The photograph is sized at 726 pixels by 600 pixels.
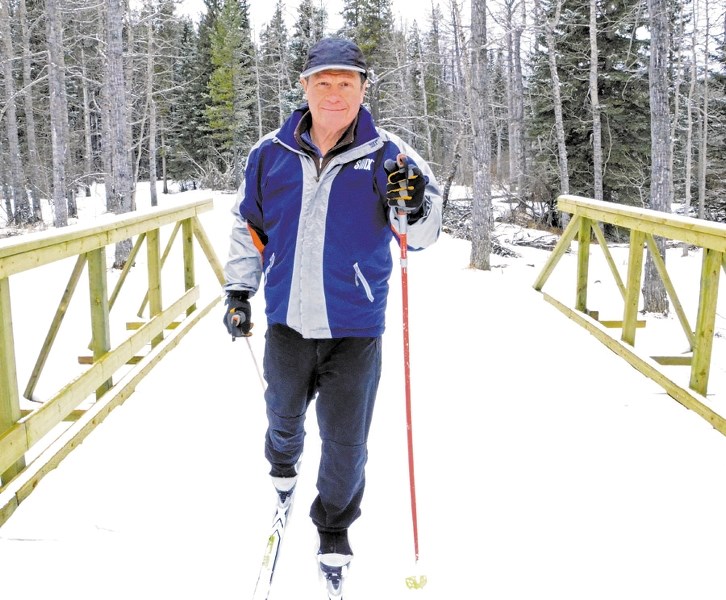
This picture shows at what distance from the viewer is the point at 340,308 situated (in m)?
2.34

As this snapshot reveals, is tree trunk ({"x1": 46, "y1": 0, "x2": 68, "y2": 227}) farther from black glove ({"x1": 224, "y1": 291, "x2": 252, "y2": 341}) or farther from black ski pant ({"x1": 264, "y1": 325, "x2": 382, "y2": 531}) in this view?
black ski pant ({"x1": 264, "y1": 325, "x2": 382, "y2": 531})

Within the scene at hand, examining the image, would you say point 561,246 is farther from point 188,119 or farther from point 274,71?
point 274,71

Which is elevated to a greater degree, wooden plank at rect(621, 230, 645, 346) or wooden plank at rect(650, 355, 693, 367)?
wooden plank at rect(621, 230, 645, 346)

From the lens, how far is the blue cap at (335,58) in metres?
2.26

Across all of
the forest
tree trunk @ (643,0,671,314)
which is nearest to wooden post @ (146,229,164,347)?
the forest

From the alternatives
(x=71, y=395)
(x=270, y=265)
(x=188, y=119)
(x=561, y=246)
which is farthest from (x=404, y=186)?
(x=188, y=119)

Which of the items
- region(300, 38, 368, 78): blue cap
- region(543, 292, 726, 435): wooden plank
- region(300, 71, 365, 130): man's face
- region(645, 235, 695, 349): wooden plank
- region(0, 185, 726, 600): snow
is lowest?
region(0, 185, 726, 600): snow

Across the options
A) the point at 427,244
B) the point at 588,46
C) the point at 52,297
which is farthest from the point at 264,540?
the point at 588,46

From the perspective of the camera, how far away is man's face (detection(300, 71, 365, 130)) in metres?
2.30

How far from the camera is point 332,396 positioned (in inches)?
94.3

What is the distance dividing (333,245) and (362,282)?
0.57 feet

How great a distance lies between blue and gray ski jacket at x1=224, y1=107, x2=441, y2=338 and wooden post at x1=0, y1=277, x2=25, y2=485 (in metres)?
1.33

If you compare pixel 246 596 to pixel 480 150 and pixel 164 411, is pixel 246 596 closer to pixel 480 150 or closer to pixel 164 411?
pixel 164 411

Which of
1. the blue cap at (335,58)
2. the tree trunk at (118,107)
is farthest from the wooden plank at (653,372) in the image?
the tree trunk at (118,107)
